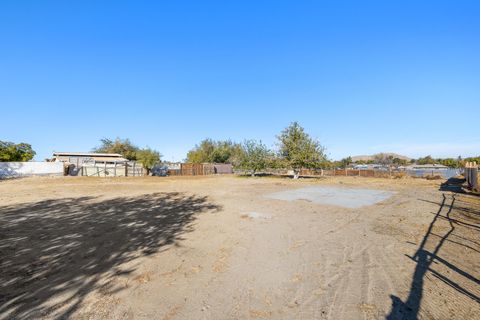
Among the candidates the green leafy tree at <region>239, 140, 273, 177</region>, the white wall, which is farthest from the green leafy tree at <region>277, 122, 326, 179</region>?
the white wall

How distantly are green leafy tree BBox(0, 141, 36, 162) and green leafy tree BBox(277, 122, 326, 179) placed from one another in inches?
1543

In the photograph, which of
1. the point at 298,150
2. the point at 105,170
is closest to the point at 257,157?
the point at 298,150

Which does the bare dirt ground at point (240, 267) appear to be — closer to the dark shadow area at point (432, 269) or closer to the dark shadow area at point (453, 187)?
the dark shadow area at point (432, 269)

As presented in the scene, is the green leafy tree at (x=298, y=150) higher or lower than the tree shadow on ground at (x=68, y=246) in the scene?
higher

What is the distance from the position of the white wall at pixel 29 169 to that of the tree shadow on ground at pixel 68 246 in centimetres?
2685

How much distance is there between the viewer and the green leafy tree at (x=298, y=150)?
29047mm

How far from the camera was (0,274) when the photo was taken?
3861mm

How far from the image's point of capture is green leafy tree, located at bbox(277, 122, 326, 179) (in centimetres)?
2905

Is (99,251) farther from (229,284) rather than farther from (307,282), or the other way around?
(307,282)

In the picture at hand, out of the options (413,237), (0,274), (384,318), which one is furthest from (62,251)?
(413,237)

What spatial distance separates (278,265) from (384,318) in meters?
1.85

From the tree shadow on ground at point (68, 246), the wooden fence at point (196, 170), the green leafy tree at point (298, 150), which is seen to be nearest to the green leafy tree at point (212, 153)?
the wooden fence at point (196, 170)

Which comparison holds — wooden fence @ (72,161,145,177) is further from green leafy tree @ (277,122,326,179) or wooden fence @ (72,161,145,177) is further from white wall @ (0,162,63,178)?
green leafy tree @ (277,122,326,179)

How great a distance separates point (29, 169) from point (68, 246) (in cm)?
3525
